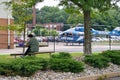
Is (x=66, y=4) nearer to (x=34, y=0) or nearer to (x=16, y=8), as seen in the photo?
(x=34, y=0)

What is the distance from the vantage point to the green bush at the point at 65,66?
44.1 ft

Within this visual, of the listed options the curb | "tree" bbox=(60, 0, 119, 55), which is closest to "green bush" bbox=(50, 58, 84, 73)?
the curb

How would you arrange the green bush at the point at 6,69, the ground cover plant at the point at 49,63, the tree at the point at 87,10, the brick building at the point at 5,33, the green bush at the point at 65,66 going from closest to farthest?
the green bush at the point at 6,69
the ground cover plant at the point at 49,63
the green bush at the point at 65,66
the tree at the point at 87,10
the brick building at the point at 5,33

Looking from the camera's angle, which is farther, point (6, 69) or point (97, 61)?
point (97, 61)

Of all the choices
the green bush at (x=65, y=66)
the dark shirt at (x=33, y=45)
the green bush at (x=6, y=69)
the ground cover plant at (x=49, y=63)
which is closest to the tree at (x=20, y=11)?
the dark shirt at (x=33, y=45)

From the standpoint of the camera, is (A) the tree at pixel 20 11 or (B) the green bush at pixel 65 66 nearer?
(B) the green bush at pixel 65 66

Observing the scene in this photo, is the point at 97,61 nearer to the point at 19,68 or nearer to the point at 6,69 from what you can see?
the point at 19,68

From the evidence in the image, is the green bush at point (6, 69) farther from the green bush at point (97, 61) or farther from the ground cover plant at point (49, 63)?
the green bush at point (97, 61)

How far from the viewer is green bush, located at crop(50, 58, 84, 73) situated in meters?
13.5

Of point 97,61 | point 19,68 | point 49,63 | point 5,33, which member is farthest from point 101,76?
point 5,33

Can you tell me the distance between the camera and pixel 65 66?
13.5m

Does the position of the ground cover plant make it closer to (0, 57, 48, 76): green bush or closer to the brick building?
(0, 57, 48, 76): green bush

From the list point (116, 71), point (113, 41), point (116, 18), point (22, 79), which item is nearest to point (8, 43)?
point (113, 41)

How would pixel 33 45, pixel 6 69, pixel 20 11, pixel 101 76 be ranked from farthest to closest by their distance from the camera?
pixel 20 11
pixel 33 45
pixel 101 76
pixel 6 69
